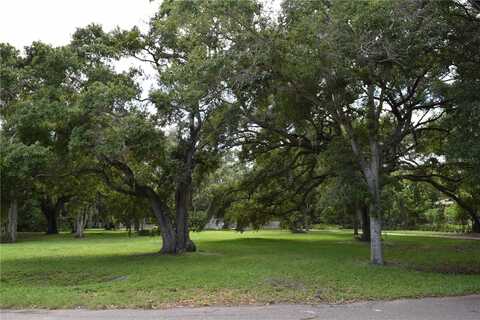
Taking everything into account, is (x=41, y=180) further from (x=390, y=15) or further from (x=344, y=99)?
(x=390, y=15)

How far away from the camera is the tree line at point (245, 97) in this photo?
45.8 ft

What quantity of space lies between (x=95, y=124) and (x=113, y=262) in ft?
17.1

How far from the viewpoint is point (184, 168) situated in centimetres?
2072

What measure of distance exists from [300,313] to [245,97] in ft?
34.4

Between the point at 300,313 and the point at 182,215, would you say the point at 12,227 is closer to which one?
the point at 182,215

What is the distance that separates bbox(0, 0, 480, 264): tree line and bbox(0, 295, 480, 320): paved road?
199 inches

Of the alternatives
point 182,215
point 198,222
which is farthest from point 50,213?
point 182,215

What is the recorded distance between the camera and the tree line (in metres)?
14.0

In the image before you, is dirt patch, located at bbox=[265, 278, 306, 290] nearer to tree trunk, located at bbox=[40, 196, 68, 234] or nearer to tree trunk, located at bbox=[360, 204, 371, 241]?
tree trunk, located at bbox=[360, 204, 371, 241]

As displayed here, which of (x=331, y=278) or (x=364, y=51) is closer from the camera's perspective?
(x=331, y=278)

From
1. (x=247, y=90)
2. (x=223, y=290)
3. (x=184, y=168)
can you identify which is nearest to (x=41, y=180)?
(x=184, y=168)

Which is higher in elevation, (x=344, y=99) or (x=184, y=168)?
(x=344, y=99)

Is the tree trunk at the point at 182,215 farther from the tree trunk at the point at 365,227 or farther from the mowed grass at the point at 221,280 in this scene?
the tree trunk at the point at 365,227

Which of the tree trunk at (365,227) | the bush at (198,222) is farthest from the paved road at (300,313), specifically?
the tree trunk at (365,227)
